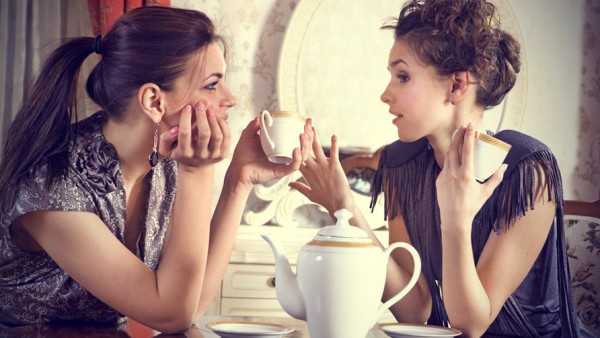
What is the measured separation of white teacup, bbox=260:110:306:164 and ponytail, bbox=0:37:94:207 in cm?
38

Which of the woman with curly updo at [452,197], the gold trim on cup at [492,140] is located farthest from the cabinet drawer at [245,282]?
the gold trim on cup at [492,140]

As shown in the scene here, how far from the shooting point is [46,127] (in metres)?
1.35

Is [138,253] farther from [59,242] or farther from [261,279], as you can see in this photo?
[261,279]

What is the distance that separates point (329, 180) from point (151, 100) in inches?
15.1

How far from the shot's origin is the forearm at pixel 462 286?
4.13 ft

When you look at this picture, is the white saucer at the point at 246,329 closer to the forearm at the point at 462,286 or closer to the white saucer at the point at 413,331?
the white saucer at the point at 413,331

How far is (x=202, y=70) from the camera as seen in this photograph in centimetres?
141

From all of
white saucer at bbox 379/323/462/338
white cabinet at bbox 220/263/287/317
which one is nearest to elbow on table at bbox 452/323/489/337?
white saucer at bbox 379/323/462/338

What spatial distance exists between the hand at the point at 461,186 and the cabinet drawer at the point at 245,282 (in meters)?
1.25

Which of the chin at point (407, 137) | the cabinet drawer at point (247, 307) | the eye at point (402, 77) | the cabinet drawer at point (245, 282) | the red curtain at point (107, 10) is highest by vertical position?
the red curtain at point (107, 10)

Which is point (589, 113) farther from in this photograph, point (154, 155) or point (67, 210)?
point (67, 210)

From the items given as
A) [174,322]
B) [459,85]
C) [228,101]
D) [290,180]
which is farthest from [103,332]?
[290,180]

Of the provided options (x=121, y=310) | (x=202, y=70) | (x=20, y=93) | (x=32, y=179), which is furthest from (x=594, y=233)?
(x=20, y=93)

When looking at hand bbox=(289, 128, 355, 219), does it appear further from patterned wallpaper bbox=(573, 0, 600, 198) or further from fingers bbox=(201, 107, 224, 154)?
patterned wallpaper bbox=(573, 0, 600, 198)
